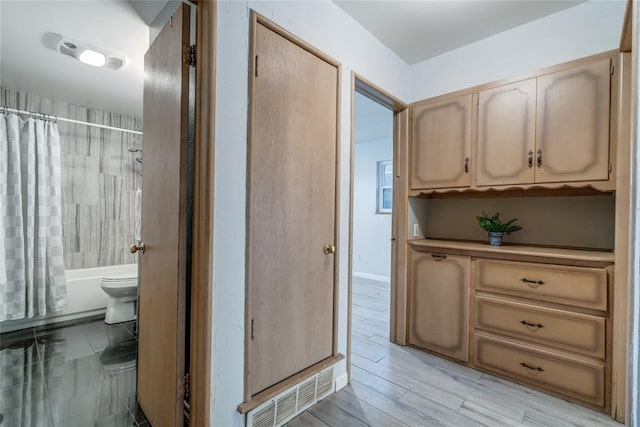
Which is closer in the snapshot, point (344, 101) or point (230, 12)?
point (230, 12)

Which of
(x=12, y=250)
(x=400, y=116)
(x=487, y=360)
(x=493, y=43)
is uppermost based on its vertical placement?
(x=493, y=43)

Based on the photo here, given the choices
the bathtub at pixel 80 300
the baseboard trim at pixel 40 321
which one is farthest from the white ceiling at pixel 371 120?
the baseboard trim at pixel 40 321

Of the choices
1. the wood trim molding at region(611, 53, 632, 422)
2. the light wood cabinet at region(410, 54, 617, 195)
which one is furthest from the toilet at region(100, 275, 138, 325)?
the wood trim molding at region(611, 53, 632, 422)

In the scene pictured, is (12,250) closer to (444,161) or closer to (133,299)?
(133,299)

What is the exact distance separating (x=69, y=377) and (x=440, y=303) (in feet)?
8.83

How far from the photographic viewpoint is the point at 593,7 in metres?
1.82

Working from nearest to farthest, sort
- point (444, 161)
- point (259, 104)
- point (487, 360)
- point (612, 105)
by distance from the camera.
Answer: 1. point (259, 104)
2. point (612, 105)
3. point (487, 360)
4. point (444, 161)

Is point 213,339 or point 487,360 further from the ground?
point 213,339

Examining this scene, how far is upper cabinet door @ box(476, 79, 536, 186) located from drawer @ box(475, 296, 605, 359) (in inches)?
33.8

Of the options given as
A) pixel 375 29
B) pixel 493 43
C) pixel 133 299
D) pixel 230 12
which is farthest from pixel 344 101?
pixel 133 299

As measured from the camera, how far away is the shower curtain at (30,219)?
8.82ft

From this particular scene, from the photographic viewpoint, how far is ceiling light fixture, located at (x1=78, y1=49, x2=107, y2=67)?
213 cm

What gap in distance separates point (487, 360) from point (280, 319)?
1575 millimetres

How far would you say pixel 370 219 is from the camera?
17.0 ft
